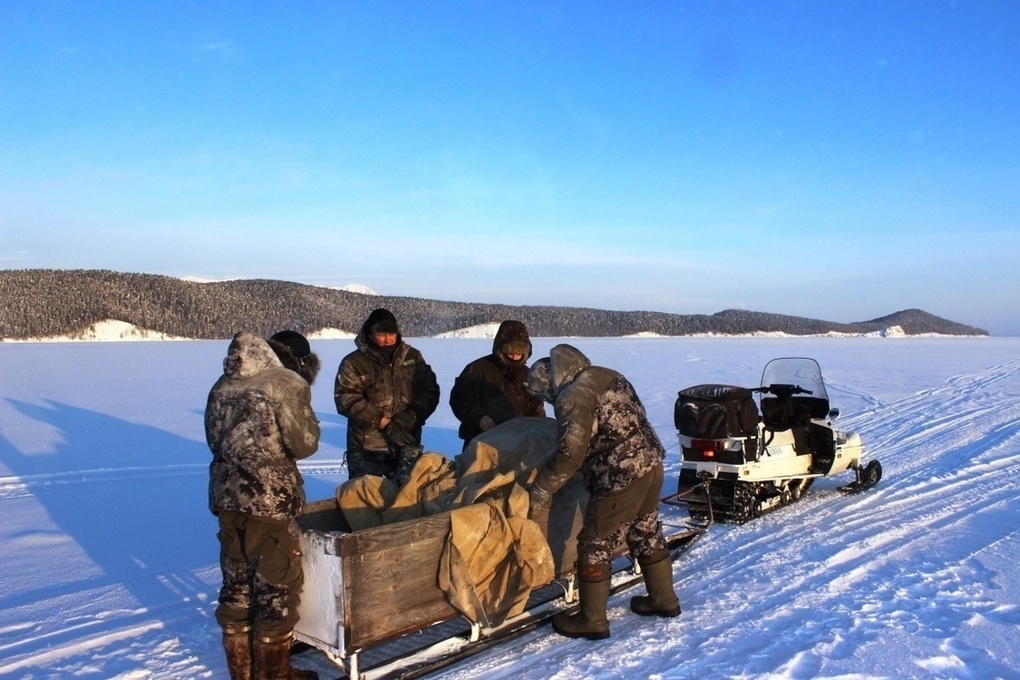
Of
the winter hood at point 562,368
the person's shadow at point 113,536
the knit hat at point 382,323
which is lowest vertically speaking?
the person's shadow at point 113,536

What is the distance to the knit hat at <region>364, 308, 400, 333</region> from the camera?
15.2 ft

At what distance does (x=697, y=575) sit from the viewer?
14.9 ft

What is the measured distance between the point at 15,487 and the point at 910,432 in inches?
393

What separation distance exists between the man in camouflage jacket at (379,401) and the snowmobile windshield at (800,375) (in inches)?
139

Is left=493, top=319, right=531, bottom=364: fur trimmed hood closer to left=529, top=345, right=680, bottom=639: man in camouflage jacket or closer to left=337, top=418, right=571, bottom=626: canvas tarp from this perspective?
left=337, top=418, right=571, bottom=626: canvas tarp

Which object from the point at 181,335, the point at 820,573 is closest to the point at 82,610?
the point at 820,573

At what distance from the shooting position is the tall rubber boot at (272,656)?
9.57ft

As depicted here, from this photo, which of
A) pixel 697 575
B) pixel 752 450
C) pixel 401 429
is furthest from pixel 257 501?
pixel 752 450

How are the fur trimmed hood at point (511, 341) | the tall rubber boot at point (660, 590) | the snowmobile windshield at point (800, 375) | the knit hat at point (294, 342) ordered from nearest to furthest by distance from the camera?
1. the knit hat at point (294, 342)
2. the tall rubber boot at point (660, 590)
3. the fur trimmed hood at point (511, 341)
4. the snowmobile windshield at point (800, 375)

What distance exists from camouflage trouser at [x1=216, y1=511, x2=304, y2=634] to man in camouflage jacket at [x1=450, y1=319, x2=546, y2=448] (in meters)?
2.11

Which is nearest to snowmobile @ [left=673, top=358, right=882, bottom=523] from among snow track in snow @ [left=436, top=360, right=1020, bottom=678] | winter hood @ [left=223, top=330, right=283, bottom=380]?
snow track in snow @ [left=436, top=360, right=1020, bottom=678]

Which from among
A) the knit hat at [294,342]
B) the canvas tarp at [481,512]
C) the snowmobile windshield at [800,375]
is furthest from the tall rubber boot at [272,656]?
the snowmobile windshield at [800,375]

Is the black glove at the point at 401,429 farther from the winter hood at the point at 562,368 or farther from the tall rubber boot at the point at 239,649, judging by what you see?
the tall rubber boot at the point at 239,649

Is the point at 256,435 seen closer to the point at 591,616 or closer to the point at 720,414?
the point at 591,616
